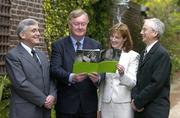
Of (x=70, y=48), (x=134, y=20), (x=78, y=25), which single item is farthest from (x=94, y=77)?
(x=134, y=20)

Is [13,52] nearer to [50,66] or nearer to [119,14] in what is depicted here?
[50,66]

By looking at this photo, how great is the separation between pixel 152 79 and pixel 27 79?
4.33 feet

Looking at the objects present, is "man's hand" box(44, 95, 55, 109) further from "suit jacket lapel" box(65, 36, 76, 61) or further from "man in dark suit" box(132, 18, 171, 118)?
"man in dark suit" box(132, 18, 171, 118)

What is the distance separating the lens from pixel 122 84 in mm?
5105

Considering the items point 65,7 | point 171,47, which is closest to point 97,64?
point 65,7

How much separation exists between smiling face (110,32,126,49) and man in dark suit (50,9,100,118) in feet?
0.74

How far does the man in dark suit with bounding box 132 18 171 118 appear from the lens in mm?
4965

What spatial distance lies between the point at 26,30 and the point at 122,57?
1109mm

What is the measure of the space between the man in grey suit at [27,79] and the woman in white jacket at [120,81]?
2.10ft

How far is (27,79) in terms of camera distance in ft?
15.6

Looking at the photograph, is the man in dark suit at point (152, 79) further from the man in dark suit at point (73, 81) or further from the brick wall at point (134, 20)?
the brick wall at point (134, 20)

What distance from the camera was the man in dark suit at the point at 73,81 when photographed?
504 centimetres

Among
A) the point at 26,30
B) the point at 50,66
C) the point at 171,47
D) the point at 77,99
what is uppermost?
the point at 26,30

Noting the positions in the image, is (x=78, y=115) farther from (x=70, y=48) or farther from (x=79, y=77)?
(x=70, y=48)
